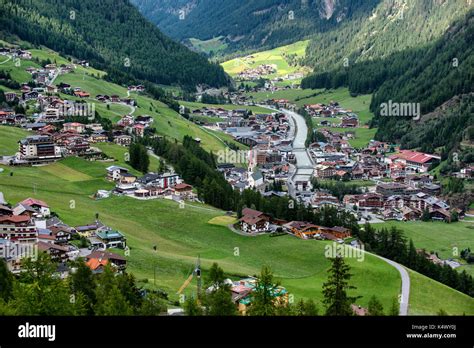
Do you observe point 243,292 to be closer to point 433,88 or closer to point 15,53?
point 15,53

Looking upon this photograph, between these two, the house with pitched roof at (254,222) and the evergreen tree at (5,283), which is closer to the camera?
the evergreen tree at (5,283)

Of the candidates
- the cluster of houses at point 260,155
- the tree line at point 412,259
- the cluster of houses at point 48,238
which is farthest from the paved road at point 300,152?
the cluster of houses at point 48,238

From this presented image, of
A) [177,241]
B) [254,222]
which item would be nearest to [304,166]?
[254,222]

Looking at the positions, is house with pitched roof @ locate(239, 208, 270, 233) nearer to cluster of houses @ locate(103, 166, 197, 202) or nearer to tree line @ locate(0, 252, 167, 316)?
cluster of houses @ locate(103, 166, 197, 202)

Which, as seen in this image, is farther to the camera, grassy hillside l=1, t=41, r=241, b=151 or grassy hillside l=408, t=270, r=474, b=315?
grassy hillside l=1, t=41, r=241, b=151

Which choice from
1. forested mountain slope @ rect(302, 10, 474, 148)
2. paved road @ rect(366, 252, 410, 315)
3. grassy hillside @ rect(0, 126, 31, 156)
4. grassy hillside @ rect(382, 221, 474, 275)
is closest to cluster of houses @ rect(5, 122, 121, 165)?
grassy hillside @ rect(0, 126, 31, 156)

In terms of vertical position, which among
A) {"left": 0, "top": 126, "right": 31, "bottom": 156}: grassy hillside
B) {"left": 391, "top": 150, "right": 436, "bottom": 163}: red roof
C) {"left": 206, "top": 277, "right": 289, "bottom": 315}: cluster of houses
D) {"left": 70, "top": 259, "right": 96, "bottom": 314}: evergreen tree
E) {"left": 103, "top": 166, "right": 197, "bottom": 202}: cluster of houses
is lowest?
{"left": 206, "top": 277, "right": 289, "bottom": 315}: cluster of houses

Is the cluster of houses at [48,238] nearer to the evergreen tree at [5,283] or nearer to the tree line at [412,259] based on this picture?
the evergreen tree at [5,283]

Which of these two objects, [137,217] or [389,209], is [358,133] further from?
[137,217]

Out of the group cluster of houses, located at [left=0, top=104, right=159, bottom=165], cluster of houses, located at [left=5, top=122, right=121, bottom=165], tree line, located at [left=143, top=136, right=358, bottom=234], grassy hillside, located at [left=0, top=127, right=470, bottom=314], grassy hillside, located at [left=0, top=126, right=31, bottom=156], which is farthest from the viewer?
grassy hillside, located at [left=0, top=126, right=31, bottom=156]
